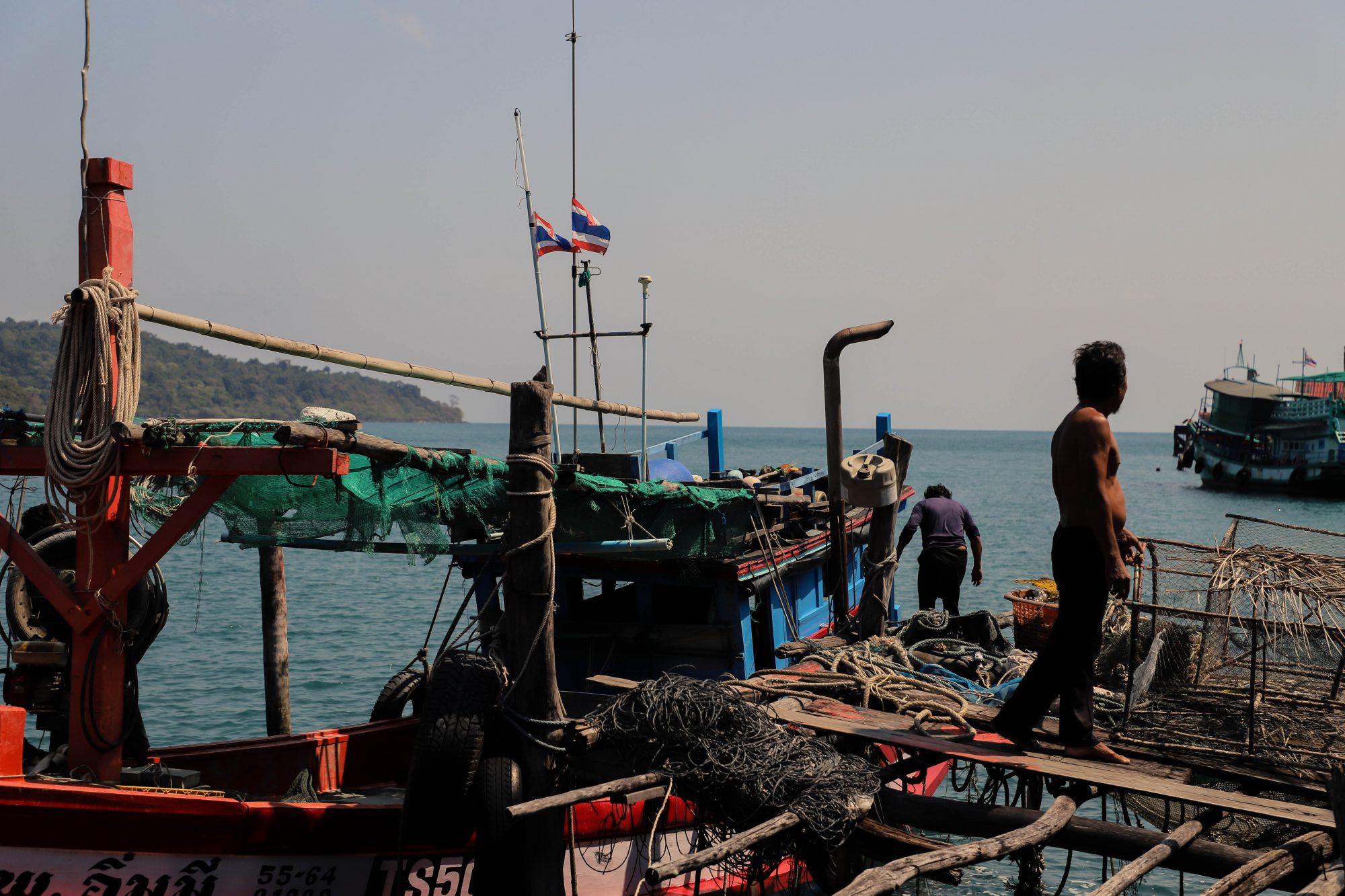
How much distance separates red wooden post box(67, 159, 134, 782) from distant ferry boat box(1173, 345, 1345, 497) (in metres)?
74.8

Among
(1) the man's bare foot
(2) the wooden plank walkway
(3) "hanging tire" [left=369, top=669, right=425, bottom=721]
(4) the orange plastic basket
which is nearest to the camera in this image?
(2) the wooden plank walkway

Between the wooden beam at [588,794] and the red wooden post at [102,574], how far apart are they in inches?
116

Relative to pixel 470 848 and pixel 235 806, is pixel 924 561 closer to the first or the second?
pixel 470 848

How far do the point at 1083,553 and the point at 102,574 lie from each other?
6042 mm

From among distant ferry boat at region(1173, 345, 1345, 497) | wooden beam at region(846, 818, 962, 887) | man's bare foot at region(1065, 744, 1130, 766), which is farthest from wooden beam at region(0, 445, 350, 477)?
distant ferry boat at region(1173, 345, 1345, 497)

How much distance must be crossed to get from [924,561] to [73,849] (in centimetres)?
962

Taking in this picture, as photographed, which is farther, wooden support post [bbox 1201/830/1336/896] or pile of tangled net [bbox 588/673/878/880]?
pile of tangled net [bbox 588/673/878/880]

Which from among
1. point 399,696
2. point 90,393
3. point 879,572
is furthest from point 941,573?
point 90,393

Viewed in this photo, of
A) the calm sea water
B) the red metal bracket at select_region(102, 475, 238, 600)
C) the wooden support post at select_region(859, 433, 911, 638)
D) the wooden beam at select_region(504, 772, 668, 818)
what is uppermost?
the red metal bracket at select_region(102, 475, 238, 600)

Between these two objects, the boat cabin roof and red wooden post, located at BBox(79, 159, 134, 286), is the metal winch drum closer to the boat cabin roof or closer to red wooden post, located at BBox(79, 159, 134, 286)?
red wooden post, located at BBox(79, 159, 134, 286)

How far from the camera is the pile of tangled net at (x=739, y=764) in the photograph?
618 centimetres

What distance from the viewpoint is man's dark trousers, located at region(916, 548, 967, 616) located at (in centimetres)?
1349

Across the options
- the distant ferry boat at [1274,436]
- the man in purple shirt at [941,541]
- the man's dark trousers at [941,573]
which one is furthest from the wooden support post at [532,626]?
the distant ferry boat at [1274,436]

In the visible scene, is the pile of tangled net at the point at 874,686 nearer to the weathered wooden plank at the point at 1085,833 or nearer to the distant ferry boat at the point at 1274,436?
the weathered wooden plank at the point at 1085,833
